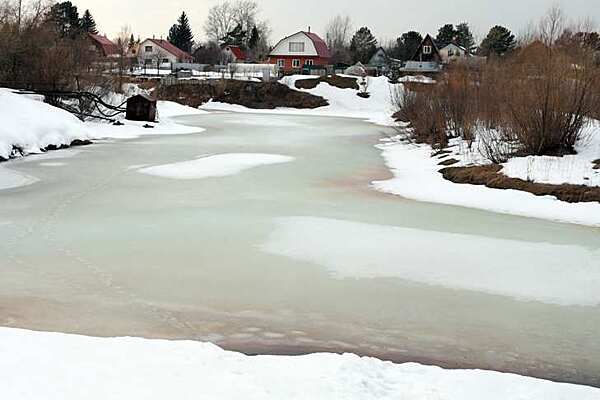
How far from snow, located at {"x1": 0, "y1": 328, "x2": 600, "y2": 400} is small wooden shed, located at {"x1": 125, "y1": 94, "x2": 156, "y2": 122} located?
23.9 meters

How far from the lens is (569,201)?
12.1 metres

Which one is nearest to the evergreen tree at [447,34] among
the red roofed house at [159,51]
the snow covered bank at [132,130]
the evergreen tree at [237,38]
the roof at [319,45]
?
the roof at [319,45]

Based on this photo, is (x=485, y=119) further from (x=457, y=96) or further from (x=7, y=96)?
(x=7, y=96)

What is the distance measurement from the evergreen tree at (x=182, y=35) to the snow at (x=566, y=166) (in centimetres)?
10244

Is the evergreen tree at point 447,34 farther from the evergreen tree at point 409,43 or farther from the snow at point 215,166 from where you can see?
the snow at point 215,166

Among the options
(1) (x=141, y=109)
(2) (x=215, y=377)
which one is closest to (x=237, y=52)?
(1) (x=141, y=109)

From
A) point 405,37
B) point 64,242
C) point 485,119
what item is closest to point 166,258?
point 64,242

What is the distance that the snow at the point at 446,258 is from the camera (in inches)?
280

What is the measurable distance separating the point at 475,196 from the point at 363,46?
8237 cm

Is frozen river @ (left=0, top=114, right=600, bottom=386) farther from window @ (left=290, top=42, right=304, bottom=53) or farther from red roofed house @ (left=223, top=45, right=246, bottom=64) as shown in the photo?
red roofed house @ (left=223, top=45, right=246, bottom=64)

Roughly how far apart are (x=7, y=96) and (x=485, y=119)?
13529 mm

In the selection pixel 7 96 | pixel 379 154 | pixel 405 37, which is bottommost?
pixel 379 154

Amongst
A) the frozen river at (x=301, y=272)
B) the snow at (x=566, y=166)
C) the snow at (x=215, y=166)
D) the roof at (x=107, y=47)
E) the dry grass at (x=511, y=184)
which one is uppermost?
the roof at (x=107, y=47)

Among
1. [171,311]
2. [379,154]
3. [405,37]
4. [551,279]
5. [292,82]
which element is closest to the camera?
[171,311]
